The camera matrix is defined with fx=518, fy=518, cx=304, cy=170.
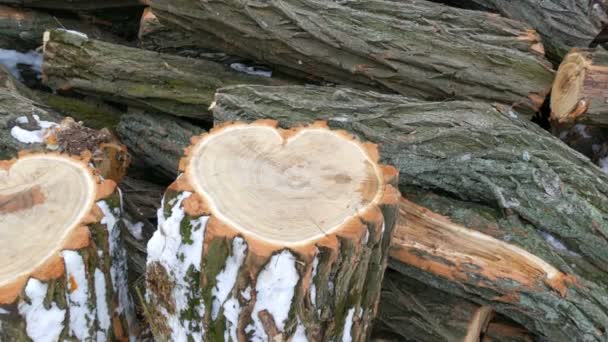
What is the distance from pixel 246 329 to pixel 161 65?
68.8 inches

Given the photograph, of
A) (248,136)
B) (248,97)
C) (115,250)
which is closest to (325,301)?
(248,136)

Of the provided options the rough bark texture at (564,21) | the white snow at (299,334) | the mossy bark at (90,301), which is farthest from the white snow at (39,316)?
the rough bark texture at (564,21)

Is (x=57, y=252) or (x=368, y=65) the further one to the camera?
(x=368, y=65)

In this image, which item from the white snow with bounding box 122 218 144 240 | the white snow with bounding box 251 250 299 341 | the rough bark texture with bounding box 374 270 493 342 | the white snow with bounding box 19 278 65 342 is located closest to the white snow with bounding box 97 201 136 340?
the white snow with bounding box 19 278 65 342

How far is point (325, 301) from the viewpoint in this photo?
1.53m

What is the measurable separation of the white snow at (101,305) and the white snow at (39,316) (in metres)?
0.16

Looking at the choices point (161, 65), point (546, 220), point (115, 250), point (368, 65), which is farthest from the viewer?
point (161, 65)

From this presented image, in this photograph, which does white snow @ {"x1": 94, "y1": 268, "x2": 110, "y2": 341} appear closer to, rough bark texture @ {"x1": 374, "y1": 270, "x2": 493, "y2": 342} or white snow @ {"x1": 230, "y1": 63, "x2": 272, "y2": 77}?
rough bark texture @ {"x1": 374, "y1": 270, "x2": 493, "y2": 342}

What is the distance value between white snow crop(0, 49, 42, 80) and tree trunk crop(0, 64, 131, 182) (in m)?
1.05

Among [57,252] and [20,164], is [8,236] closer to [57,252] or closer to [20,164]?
[57,252]

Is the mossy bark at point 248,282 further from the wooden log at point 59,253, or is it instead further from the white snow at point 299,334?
the wooden log at point 59,253

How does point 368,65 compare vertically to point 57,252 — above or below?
above

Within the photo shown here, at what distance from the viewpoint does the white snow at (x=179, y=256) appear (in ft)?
4.89

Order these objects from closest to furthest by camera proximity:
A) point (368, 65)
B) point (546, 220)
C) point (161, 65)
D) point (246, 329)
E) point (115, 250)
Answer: point (246, 329) → point (115, 250) → point (546, 220) → point (368, 65) → point (161, 65)
